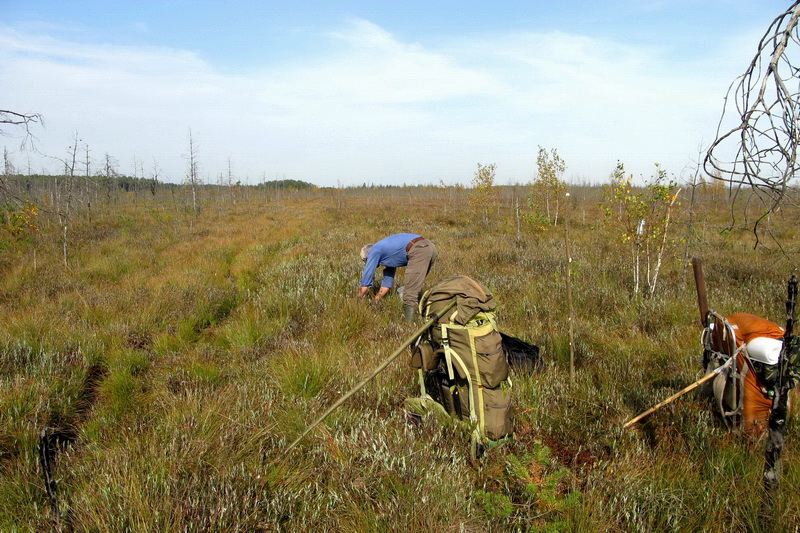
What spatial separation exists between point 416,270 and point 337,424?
323 centimetres

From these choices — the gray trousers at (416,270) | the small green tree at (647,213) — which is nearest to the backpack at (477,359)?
the gray trousers at (416,270)

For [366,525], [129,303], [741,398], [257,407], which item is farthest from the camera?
[129,303]

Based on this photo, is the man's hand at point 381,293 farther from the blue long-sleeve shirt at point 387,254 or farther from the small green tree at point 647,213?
the small green tree at point 647,213

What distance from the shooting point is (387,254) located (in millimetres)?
5992

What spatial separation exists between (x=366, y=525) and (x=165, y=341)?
13.1 feet

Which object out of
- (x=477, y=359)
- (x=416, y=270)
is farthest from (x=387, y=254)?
(x=477, y=359)

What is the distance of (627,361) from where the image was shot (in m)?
3.88

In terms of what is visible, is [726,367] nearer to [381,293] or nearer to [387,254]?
[387,254]

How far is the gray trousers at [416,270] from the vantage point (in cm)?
580

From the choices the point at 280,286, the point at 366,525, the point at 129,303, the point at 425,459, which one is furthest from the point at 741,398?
the point at 129,303

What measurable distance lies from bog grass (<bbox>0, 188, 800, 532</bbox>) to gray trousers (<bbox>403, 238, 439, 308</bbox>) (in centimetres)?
38

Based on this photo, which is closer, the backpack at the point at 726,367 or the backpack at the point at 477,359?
the backpack at the point at 726,367

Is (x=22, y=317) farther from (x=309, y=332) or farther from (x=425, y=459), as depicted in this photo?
(x=425, y=459)

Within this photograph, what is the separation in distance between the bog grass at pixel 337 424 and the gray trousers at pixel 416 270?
0.38 m
